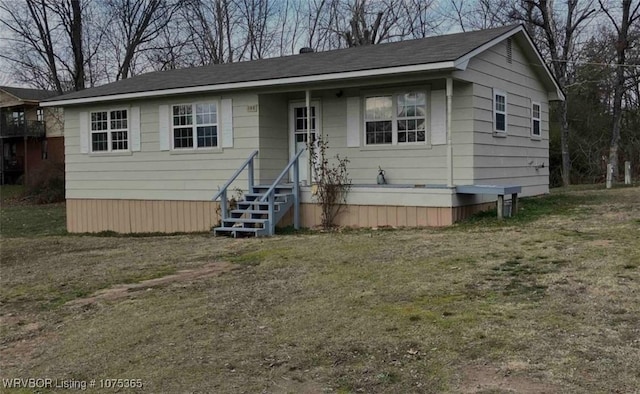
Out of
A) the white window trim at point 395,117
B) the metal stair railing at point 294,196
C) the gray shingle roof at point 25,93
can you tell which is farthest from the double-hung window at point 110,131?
the gray shingle roof at point 25,93

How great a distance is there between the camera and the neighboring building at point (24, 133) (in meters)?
40.8

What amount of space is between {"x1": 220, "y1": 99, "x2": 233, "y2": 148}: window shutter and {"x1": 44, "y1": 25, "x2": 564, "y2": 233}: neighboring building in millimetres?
28

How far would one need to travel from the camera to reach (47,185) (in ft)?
100.0

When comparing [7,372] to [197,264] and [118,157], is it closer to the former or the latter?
[197,264]

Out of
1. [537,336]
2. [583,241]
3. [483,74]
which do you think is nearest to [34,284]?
[537,336]

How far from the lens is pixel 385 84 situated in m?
12.8

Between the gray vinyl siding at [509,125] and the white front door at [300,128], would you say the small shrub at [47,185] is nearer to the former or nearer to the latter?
the white front door at [300,128]

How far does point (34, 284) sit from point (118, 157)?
784cm

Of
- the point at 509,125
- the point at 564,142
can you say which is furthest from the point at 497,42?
the point at 564,142

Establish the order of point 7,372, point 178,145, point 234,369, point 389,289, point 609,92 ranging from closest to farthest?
1. point 234,369
2. point 7,372
3. point 389,289
4. point 178,145
5. point 609,92

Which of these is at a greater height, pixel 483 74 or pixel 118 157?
pixel 483 74

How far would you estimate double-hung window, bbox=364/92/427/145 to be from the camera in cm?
1259

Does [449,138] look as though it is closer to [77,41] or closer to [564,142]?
[564,142]

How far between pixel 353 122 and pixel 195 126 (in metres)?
3.76
